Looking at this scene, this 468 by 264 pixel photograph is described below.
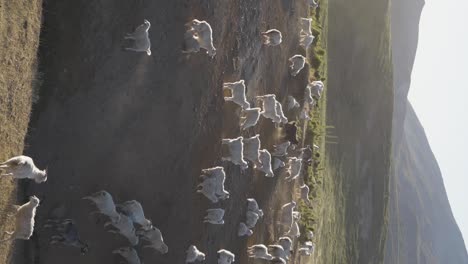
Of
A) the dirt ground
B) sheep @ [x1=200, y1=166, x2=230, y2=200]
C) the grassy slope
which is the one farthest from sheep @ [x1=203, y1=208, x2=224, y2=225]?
the grassy slope

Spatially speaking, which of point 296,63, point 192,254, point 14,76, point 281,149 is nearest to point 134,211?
point 192,254

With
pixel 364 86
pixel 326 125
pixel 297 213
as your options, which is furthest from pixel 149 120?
pixel 364 86

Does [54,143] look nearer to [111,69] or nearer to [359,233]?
[111,69]

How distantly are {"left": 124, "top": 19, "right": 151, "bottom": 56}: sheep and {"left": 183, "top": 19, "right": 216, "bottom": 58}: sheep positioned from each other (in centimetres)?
226

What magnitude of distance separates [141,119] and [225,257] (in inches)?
260

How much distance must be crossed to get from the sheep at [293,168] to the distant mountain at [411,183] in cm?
2884

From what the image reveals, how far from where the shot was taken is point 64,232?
45.0ft

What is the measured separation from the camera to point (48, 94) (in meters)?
13.4

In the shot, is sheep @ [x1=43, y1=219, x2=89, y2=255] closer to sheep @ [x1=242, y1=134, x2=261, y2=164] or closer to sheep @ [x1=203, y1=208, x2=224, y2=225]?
sheep @ [x1=203, y1=208, x2=224, y2=225]

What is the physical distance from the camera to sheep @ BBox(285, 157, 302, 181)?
25344 millimetres

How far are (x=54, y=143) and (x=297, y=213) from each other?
14957 mm

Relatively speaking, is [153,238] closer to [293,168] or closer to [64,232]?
[64,232]

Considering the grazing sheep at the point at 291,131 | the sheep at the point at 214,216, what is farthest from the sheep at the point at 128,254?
the grazing sheep at the point at 291,131

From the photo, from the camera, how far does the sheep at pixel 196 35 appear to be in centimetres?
1747
